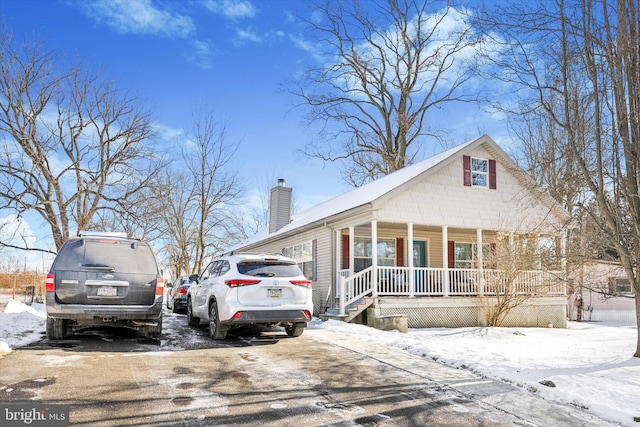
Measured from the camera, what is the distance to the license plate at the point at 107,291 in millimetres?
8297

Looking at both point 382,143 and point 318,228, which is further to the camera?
point 382,143

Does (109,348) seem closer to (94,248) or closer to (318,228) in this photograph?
(94,248)

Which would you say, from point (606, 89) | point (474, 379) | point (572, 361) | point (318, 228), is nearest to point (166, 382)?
point (474, 379)

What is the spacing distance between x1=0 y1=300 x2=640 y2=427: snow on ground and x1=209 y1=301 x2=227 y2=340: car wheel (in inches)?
62.1

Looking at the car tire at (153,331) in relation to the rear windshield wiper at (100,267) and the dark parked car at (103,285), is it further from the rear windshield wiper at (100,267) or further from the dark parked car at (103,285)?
the rear windshield wiper at (100,267)

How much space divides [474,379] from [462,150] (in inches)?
442

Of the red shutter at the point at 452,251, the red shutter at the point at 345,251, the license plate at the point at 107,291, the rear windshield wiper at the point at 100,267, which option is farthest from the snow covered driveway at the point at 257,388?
the red shutter at the point at 452,251

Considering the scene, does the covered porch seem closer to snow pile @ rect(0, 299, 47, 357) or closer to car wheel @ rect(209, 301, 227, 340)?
car wheel @ rect(209, 301, 227, 340)

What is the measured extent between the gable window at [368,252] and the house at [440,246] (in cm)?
4

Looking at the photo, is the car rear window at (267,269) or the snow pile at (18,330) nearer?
the snow pile at (18,330)

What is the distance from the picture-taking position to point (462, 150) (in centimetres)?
1680

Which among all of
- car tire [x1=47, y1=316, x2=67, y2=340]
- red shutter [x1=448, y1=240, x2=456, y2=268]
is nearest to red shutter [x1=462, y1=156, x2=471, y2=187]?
red shutter [x1=448, y1=240, x2=456, y2=268]

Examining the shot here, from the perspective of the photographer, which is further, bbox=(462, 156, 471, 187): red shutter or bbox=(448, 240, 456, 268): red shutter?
bbox=(448, 240, 456, 268): red shutter

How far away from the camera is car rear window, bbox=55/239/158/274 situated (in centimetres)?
831
